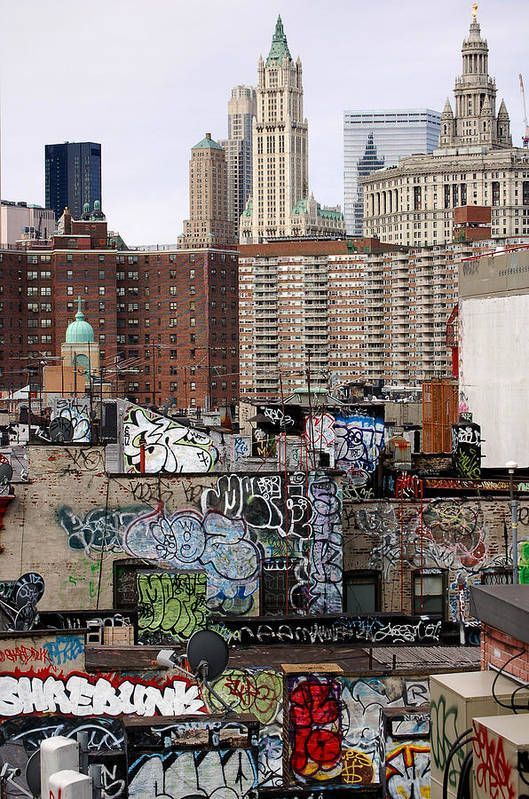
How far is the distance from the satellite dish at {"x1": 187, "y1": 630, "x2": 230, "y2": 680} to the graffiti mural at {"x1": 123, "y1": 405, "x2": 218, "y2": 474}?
11.6m

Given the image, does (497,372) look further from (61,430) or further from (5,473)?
Result: (5,473)

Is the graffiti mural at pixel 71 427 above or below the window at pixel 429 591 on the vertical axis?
above

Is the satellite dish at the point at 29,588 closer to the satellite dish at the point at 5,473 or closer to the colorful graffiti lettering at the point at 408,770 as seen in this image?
the satellite dish at the point at 5,473

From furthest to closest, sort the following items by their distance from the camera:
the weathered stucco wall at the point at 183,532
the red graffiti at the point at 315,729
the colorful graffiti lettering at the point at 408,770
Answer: the weathered stucco wall at the point at 183,532 < the red graffiti at the point at 315,729 < the colorful graffiti lettering at the point at 408,770

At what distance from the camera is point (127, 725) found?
12.0 m

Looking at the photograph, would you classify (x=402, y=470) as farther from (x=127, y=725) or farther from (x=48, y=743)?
(x=48, y=743)

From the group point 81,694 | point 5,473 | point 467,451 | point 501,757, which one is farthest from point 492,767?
point 467,451

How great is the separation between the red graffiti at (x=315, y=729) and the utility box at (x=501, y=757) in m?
4.72

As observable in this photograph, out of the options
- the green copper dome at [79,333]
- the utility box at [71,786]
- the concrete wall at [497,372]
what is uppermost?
the green copper dome at [79,333]

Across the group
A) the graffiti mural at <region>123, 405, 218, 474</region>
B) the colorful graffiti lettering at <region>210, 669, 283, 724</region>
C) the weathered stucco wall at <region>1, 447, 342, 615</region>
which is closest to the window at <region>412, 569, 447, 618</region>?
the weathered stucco wall at <region>1, 447, 342, 615</region>

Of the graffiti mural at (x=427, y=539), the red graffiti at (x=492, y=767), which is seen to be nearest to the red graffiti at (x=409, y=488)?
the graffiti mural at (x=427, y=539)

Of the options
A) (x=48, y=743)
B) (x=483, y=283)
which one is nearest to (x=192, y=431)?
(x=48, y=743)

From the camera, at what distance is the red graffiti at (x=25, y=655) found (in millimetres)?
15688

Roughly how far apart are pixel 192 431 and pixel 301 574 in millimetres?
4758
